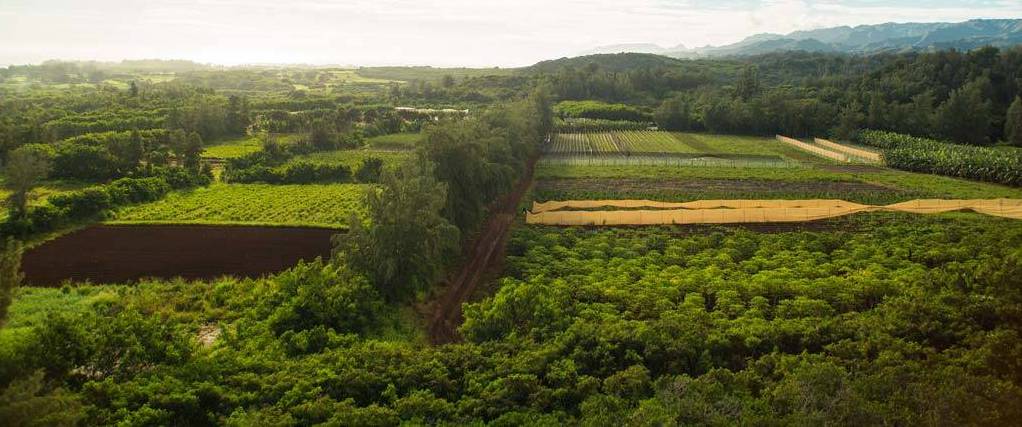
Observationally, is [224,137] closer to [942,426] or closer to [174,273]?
[174,273]

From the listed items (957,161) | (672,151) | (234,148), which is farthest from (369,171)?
(957,161)

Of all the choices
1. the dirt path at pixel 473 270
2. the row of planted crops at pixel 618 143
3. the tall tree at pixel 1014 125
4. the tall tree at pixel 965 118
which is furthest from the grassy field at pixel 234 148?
the tall tree at pixel 1014 125

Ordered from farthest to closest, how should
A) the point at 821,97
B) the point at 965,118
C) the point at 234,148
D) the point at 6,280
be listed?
1. the point at 821,97
2. the point at 965,118
3. the point at 234,148
4. the point at 6,280

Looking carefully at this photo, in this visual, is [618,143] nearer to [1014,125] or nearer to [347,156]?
[347,156]

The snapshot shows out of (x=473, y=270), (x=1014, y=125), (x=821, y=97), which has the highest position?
(x=821, y=97)

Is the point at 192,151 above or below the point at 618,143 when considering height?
below

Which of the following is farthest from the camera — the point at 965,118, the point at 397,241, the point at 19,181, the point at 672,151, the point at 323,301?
the point at 965,118

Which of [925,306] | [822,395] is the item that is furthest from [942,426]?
[925,306]

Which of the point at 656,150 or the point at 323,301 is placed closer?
the point at 323,301
